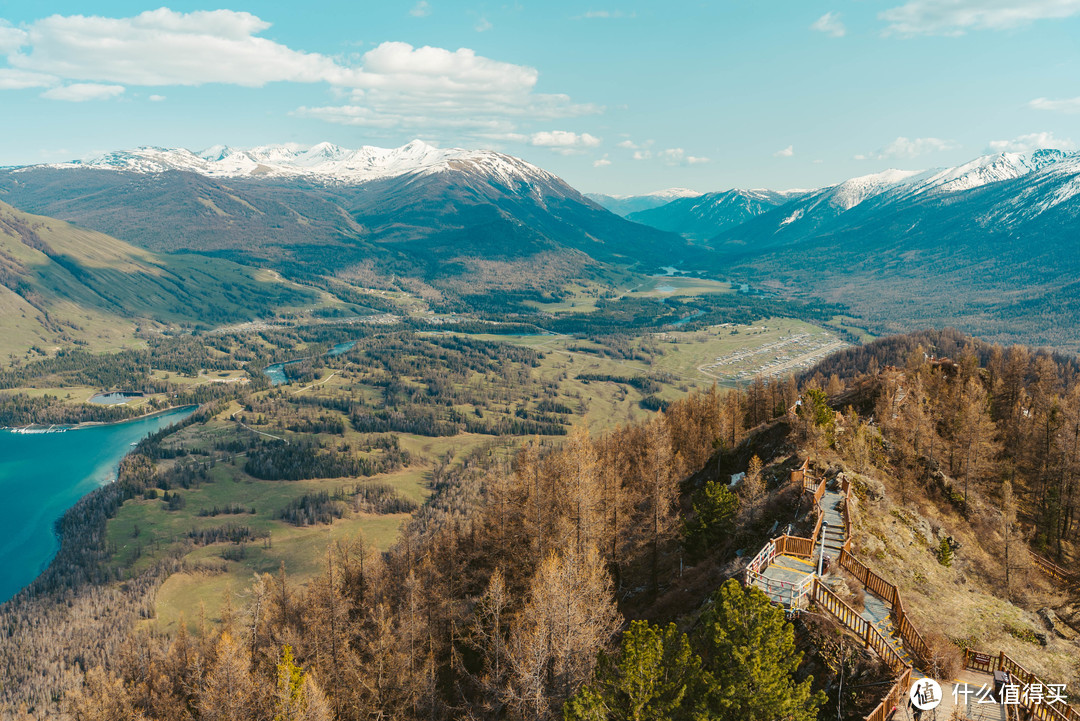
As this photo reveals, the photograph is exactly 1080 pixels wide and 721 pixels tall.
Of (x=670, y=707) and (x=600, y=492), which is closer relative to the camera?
(x=670, y=707)

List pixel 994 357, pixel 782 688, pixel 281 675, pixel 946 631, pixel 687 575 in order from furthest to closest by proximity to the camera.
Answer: pixel 994 357 → pixel 687 575 → pixel 281 675 → pixel 946 631 → pixel 782 688

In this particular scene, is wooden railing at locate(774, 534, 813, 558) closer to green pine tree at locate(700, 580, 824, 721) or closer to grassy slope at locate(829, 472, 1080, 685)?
grassy slope at locate(829, 472, 1080, 685)

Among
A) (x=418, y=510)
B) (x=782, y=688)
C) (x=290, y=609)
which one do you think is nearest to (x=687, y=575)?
(x=782, y=688)

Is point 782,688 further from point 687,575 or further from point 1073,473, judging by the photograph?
point 1073,473

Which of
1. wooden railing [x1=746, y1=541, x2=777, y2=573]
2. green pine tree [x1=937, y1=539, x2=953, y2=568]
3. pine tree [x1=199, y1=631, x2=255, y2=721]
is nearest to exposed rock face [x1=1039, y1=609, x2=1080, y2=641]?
green pine tree [x1=937, y1=539, x2=953, y2=568]

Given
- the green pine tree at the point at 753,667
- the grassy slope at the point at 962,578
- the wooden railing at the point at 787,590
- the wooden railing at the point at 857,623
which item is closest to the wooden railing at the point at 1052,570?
the grassy slope at the point at 962,578

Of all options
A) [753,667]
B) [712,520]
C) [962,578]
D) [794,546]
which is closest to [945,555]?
[962,578]
